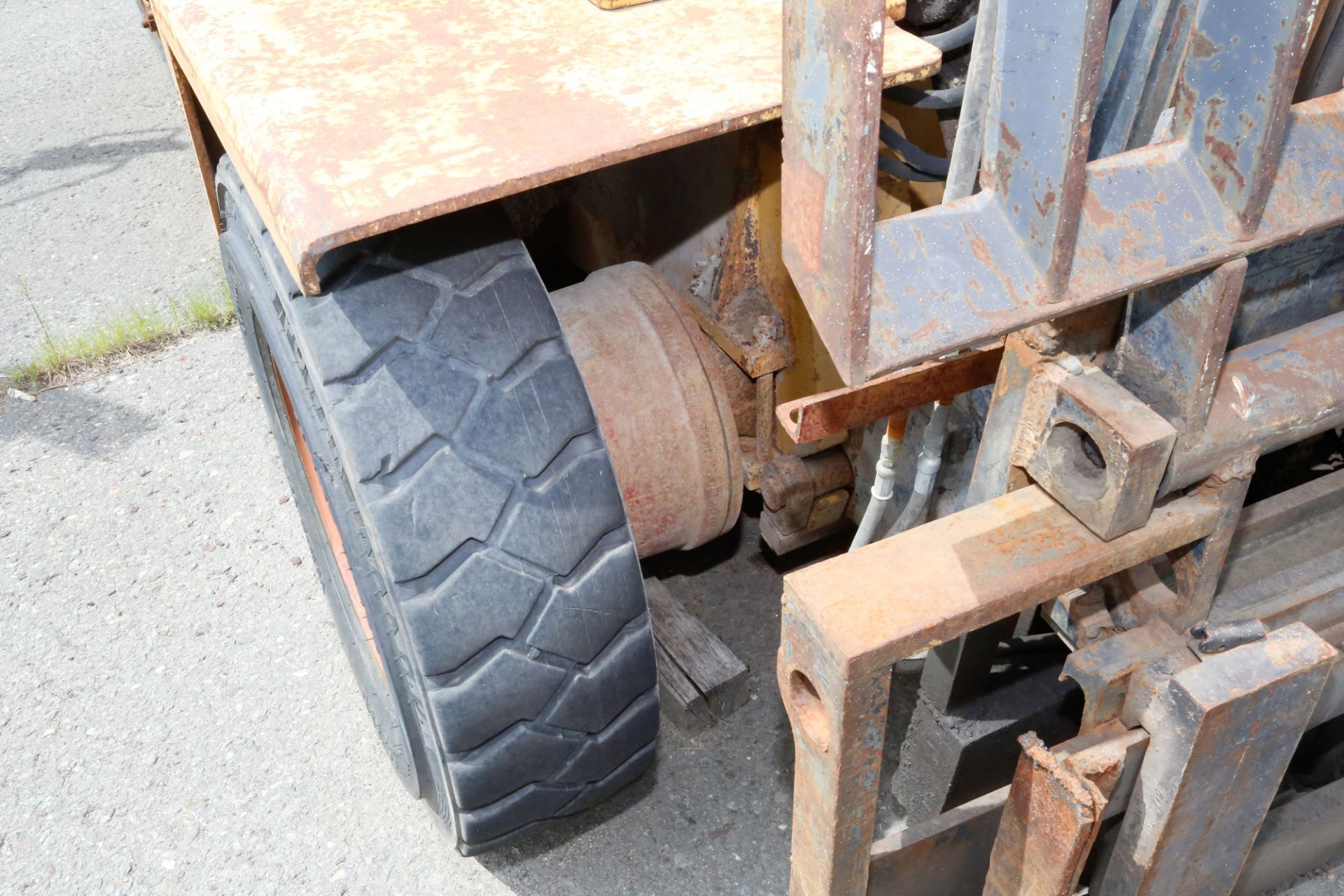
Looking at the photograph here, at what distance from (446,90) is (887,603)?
0.79 metres

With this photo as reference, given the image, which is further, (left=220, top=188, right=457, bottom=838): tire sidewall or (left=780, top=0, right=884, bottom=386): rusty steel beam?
(left=220, top=188, right=457, bottom=838): tire sidewall

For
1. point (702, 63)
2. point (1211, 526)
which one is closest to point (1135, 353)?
point (1211, 526)

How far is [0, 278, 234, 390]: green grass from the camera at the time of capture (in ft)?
9.95

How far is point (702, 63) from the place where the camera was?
136 centimetres

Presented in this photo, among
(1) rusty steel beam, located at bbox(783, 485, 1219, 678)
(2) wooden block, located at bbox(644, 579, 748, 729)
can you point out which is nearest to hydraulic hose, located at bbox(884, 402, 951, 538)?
A: (1) rusty steel beam, located at bbox(783, 485, 1219, 678)

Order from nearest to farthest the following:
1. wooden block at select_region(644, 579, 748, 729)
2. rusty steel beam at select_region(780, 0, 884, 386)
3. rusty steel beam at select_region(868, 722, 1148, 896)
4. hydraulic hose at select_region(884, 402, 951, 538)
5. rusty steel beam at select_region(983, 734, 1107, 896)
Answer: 1. rusty steel beam at select_region(780, 0, 884, 386)
2. rusty steel beam at select_region(983, 734, 1107, 896)
3. rusty steel beam at select_region(868, 722, 1148, 896)
4. hydraulic hose at select_region(884, 402, 951, 538)
5. wooden block at select_region(644, 579, 748, 729)

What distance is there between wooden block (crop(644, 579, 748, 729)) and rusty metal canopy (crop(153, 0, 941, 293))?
922 mm

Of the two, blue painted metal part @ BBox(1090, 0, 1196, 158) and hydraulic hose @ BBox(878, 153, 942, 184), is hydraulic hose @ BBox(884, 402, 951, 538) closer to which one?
hydraulic hose @ BBox(878, 153, 942, 184)

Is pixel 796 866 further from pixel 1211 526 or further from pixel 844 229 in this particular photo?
pixel 844 229

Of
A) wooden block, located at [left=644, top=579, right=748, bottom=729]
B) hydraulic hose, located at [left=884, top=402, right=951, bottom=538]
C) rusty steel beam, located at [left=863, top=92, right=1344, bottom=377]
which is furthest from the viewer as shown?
wooden block, located at [left=644, top=579, right=748, bottom=729]

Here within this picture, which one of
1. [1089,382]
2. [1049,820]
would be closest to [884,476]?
[1089,382]

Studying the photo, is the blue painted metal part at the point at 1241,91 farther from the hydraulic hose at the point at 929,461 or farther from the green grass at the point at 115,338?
the green grass at the point at 115,338

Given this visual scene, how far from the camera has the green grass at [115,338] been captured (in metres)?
3.03

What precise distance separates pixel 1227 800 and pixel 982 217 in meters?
0.68
